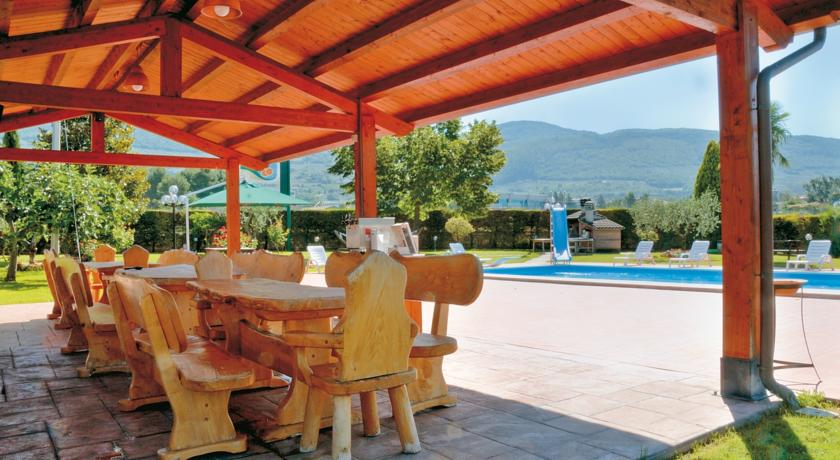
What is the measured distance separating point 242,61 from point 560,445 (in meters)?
5.28

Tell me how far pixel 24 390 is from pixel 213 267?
136 cm

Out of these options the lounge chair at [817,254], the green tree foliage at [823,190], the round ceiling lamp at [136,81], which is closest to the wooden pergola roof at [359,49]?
the round ceiling lamp at [136,81]

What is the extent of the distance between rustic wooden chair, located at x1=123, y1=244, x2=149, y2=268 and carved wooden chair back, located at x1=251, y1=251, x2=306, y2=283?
6.35 feet

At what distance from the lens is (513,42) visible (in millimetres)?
5000

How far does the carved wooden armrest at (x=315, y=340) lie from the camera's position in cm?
260

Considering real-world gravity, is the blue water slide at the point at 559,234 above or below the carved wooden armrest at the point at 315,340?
above

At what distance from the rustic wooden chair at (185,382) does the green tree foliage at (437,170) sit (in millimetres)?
20451

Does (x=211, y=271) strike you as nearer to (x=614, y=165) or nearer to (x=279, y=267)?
(x=279, y=267)

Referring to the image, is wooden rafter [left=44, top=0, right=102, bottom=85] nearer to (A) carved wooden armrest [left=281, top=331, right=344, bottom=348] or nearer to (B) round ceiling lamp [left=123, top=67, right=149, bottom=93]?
(B) round ceiling lamp [left=123, top=67, right=149, bottom=93]

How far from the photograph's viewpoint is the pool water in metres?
13.1

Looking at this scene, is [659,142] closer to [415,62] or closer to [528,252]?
[528,252]

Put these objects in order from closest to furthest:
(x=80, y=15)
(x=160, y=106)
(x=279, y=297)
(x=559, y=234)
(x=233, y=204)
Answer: (x=279, y=297) → (x=80, y=15) → (x=160, y=106) → (x=233, y=204) → (x=559, y=234)

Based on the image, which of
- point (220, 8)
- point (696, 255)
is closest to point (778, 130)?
point (696, 255)

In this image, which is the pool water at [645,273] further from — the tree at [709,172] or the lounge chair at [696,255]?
the tree at [709,172]
